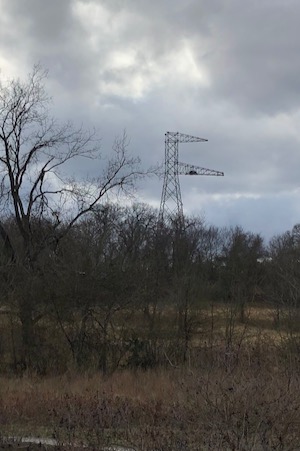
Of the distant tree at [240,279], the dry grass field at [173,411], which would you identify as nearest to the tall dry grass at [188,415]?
the dry grass field at [173,411]

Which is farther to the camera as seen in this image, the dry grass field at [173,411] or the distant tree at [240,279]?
the distant tree at [240,279]

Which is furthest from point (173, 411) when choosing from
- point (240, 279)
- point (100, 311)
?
point (240, 279)

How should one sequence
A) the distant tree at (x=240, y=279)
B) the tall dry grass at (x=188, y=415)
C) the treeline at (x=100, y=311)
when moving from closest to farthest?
Answer: the tall dry grass at (x=188, y=415) < the treeline at (x=100, y=311) < the distant tree at (x=240, y=279)

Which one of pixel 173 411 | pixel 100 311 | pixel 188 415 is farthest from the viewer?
pixel 100 311

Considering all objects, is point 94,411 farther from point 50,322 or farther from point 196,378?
point 50,322

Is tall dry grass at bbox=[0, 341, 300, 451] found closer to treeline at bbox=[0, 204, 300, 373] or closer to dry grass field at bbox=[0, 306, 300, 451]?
dry grass field at bbox=[0, 306, 300, 451]

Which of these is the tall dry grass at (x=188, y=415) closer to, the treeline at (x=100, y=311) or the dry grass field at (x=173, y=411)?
the dry grass field at (x=173, y=411)

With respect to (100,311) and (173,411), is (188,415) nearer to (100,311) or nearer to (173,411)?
(173,411)

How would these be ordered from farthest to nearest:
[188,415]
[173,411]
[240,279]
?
[240,279] < [173,411] < [188,415]

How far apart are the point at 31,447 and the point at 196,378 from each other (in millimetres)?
2358

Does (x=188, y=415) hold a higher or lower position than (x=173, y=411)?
higher

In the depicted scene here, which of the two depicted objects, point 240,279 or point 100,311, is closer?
point 100,311

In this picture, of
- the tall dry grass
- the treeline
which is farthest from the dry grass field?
the treeline

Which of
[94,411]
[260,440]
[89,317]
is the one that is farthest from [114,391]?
[260,440]
